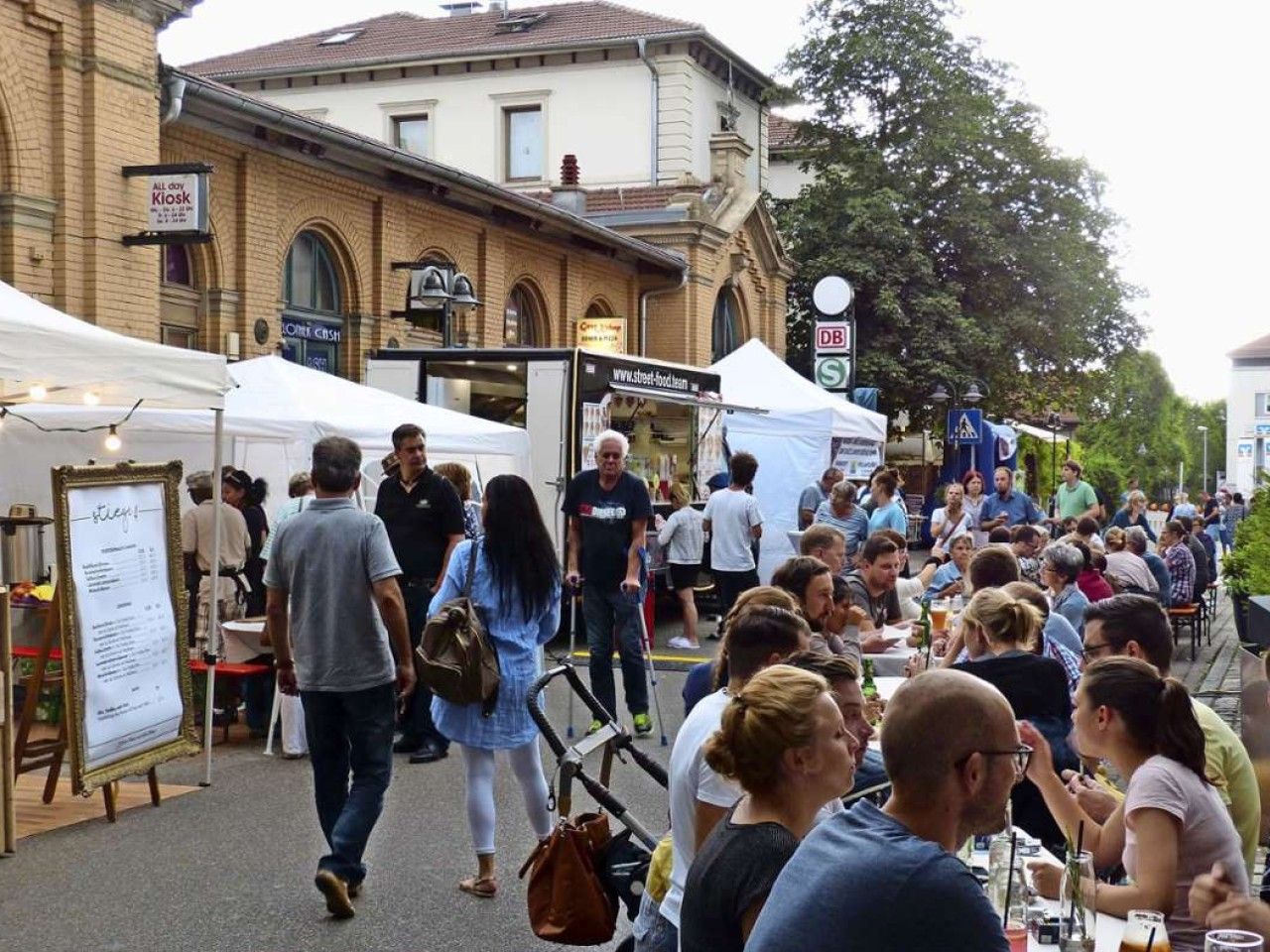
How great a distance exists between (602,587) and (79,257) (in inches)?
311

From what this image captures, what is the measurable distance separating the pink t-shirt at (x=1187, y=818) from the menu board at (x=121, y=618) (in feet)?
17.9

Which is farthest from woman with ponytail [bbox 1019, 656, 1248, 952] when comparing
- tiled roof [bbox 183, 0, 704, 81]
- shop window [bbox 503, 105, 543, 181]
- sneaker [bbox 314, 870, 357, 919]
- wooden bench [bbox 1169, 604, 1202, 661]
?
shop window [bbox 503, 105, 543, 181]

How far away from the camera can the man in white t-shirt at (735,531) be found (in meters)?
14.1

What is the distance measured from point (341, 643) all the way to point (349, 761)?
0.57m

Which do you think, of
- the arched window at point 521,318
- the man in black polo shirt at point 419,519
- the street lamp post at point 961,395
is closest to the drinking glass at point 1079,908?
the man in black polo shirt at point 419,519

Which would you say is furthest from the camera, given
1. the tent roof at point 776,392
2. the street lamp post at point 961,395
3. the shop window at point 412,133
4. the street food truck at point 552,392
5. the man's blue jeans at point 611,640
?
the shop window at point 412,133

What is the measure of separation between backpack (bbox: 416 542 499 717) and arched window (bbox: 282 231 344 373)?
1413 cm

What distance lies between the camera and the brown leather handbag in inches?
187

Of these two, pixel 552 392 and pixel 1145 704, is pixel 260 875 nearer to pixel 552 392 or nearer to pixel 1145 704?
pixel 1145 704

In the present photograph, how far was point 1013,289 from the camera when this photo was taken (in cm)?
3894

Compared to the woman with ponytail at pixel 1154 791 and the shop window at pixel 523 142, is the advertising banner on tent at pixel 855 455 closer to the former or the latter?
the shop window at pixel 523 142

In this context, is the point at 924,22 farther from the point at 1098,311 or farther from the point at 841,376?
the point at 841,376

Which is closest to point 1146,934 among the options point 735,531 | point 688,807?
point 688,807

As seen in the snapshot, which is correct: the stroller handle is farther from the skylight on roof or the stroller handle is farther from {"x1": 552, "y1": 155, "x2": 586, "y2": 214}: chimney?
the skylight on roof
